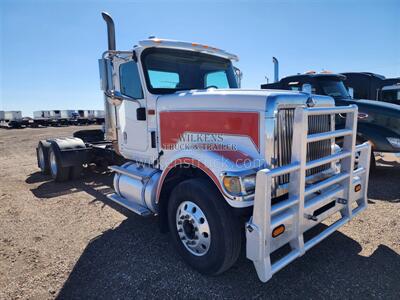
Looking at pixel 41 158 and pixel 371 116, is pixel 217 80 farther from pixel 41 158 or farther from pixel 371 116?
pixel 41 158

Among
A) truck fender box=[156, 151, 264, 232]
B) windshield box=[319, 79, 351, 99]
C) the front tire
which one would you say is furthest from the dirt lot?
windshield box=[319, 79, 351, 99]

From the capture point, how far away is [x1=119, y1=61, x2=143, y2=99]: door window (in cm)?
407

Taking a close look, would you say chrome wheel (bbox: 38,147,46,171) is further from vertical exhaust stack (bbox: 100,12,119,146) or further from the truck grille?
the truck grille

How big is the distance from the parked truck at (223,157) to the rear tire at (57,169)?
9.83ft

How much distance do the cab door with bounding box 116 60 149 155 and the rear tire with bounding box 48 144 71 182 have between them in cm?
287

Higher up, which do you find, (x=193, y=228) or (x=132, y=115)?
(x=132, y=115)

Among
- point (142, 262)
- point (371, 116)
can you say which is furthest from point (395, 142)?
point (142, 262)

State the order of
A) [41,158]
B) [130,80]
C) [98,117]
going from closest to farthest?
[130,80]
[41,158]
[98,117]

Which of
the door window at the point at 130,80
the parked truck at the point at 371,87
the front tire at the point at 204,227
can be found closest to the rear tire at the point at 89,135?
the door window at the point at 130,80

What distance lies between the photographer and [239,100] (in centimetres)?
284

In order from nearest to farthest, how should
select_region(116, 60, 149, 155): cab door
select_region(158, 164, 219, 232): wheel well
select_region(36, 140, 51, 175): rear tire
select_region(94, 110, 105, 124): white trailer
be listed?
1. select_region(158, 164, 219, 232): wheel well
2. select_region(116, 60, 149, 155): cab door
3. select_region(36, 140, 51, 175): rear tire
4. select_region(94, 110, 105, 124): white trailer

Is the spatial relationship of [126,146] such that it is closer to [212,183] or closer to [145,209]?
[145,209]

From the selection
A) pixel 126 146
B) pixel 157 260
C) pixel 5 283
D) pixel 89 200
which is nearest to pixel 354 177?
pixel 157 260

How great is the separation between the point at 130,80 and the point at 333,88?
5474 mm
